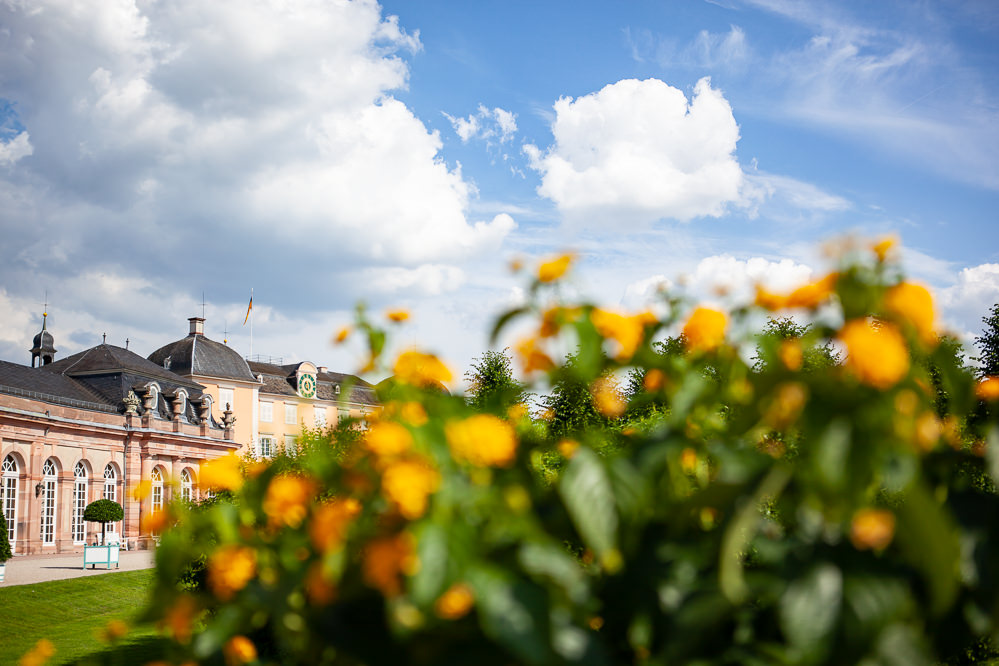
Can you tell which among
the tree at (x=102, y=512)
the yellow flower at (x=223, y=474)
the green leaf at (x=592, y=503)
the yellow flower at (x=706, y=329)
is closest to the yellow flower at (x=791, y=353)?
the yellow flower at (x=706, y=329)

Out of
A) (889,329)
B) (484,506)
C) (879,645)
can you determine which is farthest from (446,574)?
(889,329)

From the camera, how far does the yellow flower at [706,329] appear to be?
4.57 ft

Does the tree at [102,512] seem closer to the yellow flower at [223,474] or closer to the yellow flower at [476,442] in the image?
the yellow flower at [223,474]

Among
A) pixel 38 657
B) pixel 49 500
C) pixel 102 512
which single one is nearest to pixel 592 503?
pixel 38 657

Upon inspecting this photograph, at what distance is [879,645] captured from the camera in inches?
41.0

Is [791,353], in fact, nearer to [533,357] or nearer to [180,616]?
[533,357]

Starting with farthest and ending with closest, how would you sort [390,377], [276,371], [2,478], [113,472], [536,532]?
[276,371]
[113,472]
[2,478]
[390,377]
[536,532]

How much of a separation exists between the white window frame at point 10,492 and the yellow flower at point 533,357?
3572 cm

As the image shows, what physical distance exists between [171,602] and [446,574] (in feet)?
2.47

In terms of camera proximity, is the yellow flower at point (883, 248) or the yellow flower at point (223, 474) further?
the yellow flower at point (223, 474)

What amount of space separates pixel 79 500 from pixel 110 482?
6.84 ft

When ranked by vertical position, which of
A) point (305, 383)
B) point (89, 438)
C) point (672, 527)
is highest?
point (305, 383)

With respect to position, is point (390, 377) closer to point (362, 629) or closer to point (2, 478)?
point (362, 629)

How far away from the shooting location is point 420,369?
1396 millimetres
